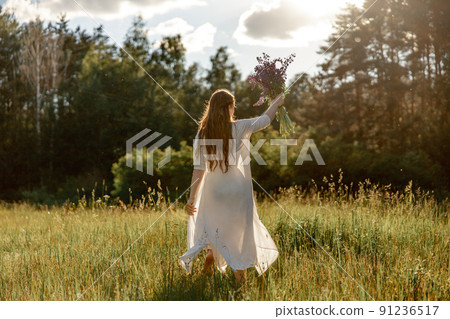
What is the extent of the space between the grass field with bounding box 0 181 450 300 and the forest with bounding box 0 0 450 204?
6.89m

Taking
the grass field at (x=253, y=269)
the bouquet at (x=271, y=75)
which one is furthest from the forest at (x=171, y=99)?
the bouquet at (x=271, y=75)

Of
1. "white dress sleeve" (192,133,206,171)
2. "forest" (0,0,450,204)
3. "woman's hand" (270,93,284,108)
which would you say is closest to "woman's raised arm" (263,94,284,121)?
"woman's hand" (270,93,284,108)

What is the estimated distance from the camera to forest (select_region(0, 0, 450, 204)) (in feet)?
47.6

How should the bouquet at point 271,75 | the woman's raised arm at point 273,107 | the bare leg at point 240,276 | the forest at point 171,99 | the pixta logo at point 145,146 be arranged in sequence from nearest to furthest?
the bare leg at point 240,276
the woman's raised arm at point 273,107
the bouquet at point 271,75
the pixta logo at point 145,146
the forest at point 171,99

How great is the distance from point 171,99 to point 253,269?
56.4ft

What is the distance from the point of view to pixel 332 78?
861 inches

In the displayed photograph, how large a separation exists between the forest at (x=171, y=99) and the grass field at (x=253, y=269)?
22.6 ft

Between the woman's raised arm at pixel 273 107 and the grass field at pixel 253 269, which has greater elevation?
the woman's raised arm at pixel 273 107

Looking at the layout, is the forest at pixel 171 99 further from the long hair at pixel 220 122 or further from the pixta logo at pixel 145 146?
the long hair at pixel 220 122

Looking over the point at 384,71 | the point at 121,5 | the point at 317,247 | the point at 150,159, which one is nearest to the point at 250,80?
the point at 317,247

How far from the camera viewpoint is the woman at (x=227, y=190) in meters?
3.46
